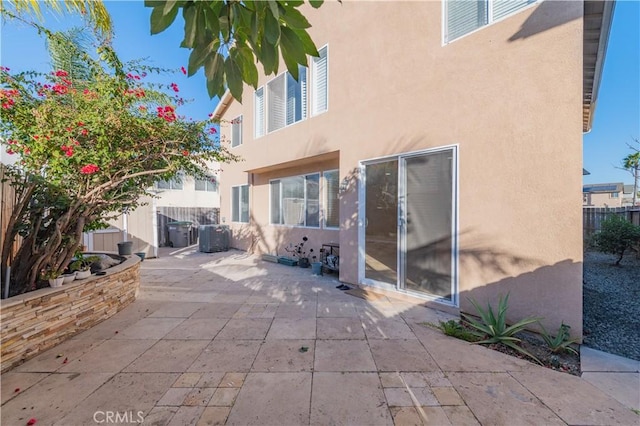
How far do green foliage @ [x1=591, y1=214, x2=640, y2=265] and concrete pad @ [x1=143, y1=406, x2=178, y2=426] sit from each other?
9210 millimetres

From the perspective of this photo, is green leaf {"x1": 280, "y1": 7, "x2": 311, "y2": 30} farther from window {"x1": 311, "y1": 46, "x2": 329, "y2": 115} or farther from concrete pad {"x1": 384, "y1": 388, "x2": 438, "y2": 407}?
window {"x1": 311, "y1": 46, "x2": 329, "y2": 115}

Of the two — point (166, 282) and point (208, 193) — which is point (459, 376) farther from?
point (208, 193)

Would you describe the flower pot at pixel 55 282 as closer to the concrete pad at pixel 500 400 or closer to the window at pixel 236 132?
the concrete pad at pixel 500 400

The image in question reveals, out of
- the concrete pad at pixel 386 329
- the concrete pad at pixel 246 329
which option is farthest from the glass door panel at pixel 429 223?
the concrete pad at pixel 246 329

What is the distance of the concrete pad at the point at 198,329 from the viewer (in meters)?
3.22

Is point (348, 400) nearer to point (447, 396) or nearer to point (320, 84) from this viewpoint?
point (447, 396)

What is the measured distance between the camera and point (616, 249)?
21.1 ft

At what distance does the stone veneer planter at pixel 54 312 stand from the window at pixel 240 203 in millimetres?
5749

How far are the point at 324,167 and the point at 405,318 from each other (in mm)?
4099

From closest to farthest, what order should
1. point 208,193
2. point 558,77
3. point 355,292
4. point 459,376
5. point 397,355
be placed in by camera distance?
point 459,376, point 397,355, point 558,77, point 355,292, point 208,193

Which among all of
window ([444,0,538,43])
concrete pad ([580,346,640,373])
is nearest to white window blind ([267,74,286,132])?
window ([444,0,538,43])

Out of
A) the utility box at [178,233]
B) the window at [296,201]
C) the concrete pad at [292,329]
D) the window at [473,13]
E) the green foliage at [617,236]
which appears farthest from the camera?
the utility box at [178,233]

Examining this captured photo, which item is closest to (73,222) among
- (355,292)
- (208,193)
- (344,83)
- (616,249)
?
(355,292)

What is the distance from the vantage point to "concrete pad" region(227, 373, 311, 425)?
1915mm
